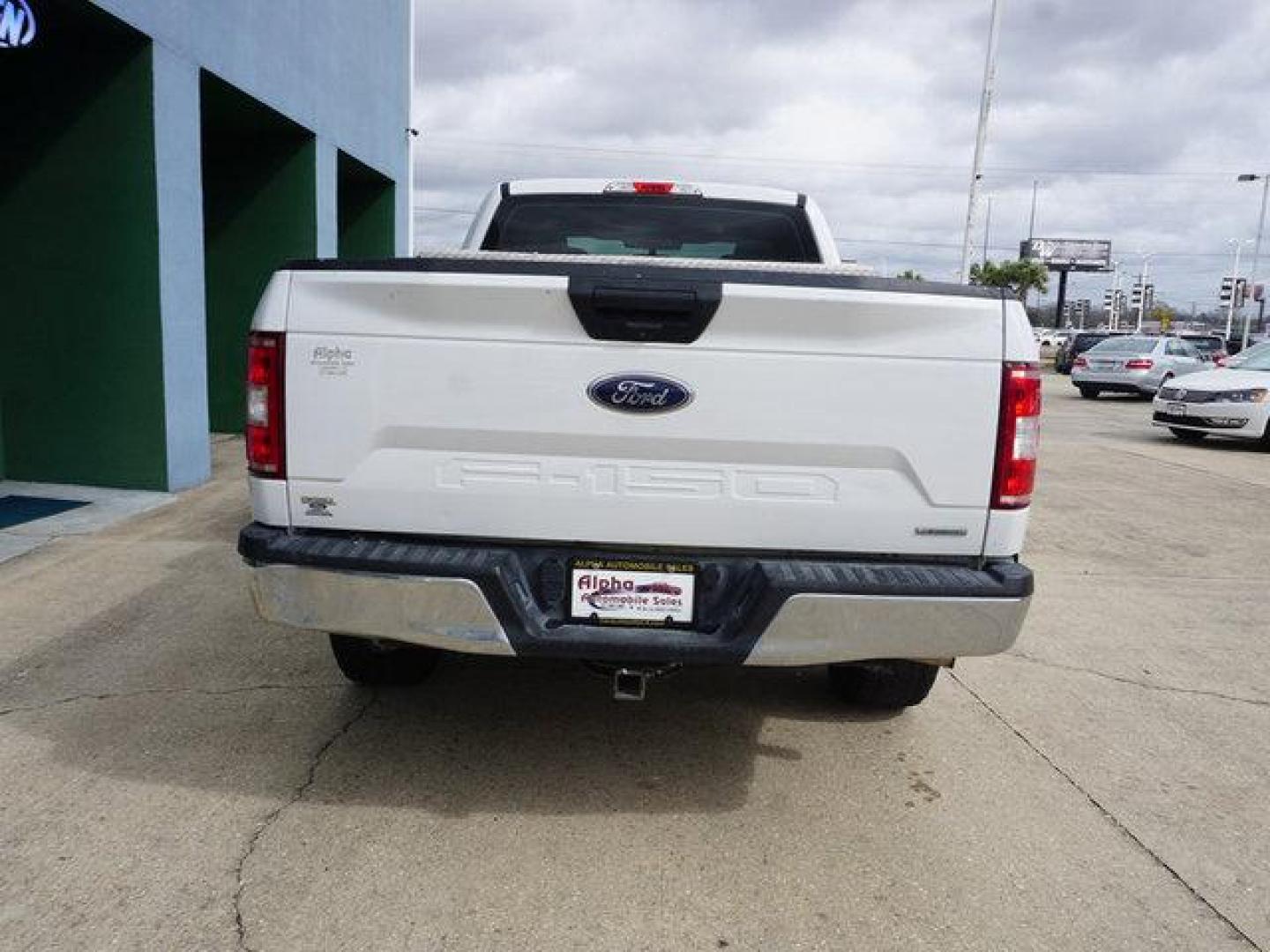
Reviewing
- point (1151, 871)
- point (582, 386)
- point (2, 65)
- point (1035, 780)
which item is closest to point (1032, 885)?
point (1151, 871)

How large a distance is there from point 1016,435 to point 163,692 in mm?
3402

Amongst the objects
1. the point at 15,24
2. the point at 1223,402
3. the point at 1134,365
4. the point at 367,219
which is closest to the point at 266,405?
the point at 15,24

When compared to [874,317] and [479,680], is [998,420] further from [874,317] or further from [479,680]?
[479,680]

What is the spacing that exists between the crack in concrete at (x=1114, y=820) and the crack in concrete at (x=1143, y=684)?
22.5 inches

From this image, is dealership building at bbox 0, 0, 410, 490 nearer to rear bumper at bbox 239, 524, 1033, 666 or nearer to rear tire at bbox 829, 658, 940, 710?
rear bumper at bbox 239, 524, 1033, 666

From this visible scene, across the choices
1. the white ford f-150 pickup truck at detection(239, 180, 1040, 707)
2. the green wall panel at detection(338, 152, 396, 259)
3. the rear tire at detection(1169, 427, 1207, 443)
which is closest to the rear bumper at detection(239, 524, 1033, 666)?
the white ford f-150 pickup truck at detection(239, 180, 1040, 707)

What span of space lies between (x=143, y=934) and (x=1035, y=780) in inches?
113

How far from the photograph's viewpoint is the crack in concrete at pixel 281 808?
2.62 metres

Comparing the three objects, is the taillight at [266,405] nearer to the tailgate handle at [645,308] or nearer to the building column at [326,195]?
the tailgate handle at [645,308]

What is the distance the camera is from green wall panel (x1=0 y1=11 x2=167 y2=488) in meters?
7.74

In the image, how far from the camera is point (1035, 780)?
364 cm

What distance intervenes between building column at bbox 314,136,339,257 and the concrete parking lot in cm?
717

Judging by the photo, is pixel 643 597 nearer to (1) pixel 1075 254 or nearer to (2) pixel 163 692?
(2) pixel 163 692

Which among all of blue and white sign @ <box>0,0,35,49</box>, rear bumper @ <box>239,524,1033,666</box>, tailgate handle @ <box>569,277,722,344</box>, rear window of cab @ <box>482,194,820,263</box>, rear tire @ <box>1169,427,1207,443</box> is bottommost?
rear tire @ <box>1169,427,1207,443</box>
